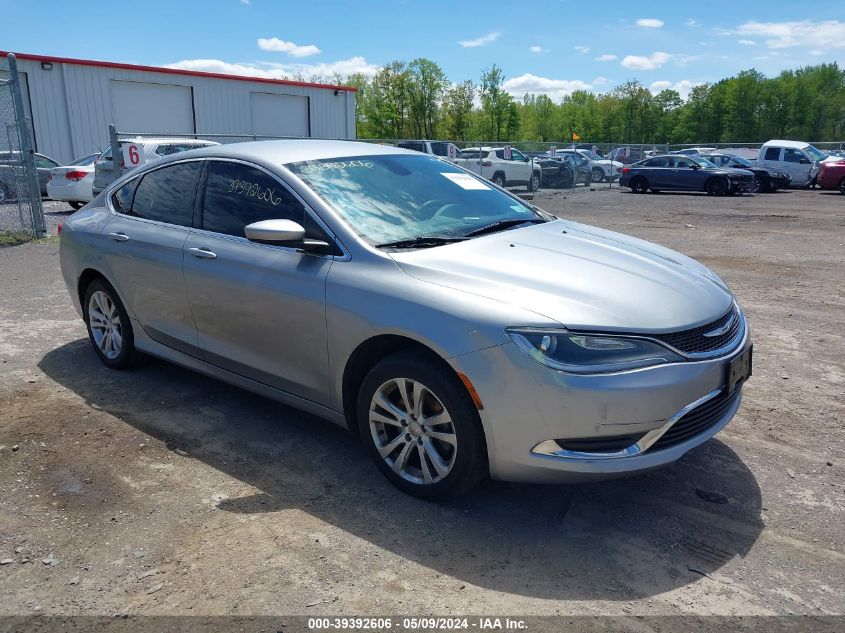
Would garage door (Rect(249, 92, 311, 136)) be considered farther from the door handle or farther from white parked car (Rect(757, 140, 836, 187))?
the door handle

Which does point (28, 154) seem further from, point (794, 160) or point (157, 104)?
point (794, 160)

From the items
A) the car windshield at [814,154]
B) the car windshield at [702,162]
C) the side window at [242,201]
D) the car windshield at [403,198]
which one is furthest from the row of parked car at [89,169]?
the car windshield at [814,154]

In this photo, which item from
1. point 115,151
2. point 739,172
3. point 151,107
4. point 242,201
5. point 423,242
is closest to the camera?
point 423,242

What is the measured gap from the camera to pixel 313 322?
361 cm

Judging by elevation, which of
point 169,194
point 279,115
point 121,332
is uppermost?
point 279,115

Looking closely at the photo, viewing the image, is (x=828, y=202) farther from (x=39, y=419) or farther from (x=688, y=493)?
(x=39, y=419)

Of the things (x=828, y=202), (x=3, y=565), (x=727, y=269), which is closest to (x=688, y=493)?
(x=3, y=565)

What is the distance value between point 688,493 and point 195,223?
330cm

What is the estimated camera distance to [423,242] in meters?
3.67

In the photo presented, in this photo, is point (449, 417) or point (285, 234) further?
point (285, 234)

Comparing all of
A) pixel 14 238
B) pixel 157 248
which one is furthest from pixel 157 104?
pixel 157 248

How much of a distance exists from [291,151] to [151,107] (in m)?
25.2

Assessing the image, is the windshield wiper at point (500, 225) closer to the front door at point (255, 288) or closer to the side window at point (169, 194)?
the front door at point (255, 288)

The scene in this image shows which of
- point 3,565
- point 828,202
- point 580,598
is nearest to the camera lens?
point 580,598
